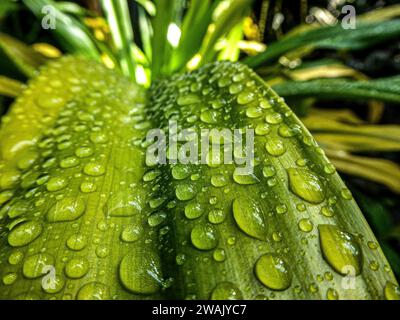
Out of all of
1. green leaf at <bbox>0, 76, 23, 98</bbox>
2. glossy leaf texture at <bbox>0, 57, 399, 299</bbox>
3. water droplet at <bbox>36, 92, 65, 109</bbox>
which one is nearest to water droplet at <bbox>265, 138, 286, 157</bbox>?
glossy leaf texture at <bbox>0, 57, 399, 299</bbox>

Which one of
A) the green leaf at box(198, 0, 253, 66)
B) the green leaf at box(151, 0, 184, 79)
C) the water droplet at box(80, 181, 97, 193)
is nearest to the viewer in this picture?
the water droplet at box(80, 181, 97, 193)

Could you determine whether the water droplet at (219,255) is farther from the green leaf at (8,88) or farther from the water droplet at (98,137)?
the green leaf at (8,88)

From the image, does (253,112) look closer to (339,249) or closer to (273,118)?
(273,118)

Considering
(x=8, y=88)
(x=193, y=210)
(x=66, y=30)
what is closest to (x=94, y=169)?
(x=193, y=210)

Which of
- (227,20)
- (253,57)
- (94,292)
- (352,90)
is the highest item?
(227,20)

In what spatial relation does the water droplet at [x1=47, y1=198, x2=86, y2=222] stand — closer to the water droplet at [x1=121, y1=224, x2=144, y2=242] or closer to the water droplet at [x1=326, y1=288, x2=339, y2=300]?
the water droplet at [x1=121, y1=224, x2=144, y2=242]

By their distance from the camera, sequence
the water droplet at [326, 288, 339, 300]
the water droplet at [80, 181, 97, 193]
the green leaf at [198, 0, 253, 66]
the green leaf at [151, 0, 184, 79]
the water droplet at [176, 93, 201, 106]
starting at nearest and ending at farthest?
the water droplet at [326, 288, 339, 300] < the water droplet at [80, 181, 97, 193] < the water droplet at [176, 93, 201, 106] < the green leaf at [151, 0, 184, 79] < the green leaf at [198, 0, 253, 66]

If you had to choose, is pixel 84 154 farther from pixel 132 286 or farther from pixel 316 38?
pixel 316 38
